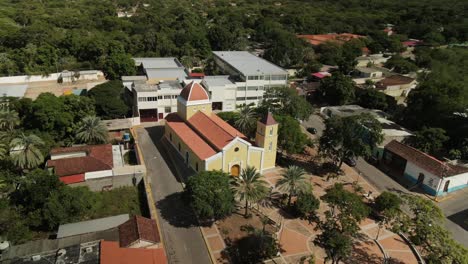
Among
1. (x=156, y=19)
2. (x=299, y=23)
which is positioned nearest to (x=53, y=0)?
(x=156, y=19)

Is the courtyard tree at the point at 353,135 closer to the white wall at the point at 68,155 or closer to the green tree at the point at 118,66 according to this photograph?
the white wall at the point at 68,155

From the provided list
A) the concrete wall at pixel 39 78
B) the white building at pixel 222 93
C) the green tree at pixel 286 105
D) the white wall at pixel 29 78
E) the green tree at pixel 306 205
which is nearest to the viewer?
the green tree at pixel 306 205

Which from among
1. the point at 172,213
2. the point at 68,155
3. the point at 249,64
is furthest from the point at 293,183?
→ the point at 249,64

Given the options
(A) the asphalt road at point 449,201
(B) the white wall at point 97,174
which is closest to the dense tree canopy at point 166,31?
(B) the white wall at point 97,174

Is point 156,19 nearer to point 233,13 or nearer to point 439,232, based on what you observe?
point 233,13

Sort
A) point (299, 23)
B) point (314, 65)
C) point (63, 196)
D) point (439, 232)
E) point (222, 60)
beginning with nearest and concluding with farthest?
point (439, 232) → point (63, 196) → point (222, 60) → point (314, 65) → point (299, 23)

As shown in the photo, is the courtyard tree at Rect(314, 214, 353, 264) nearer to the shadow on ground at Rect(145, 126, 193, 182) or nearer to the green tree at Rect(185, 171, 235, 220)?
the green tree at Rect(185, 171, 235, 220)
